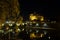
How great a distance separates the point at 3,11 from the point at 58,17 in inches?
214

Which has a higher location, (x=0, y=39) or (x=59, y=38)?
(x=59, y=38)

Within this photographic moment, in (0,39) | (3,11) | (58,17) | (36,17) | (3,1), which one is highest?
(58,17)

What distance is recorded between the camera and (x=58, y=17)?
65.6 inches

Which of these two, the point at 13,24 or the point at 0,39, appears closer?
the point at 0,39

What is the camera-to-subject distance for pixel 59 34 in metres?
1.63

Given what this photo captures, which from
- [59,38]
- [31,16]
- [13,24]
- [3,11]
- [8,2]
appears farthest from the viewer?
[31,16]

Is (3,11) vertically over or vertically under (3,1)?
under

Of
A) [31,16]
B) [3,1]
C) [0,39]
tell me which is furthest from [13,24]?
[31,16]

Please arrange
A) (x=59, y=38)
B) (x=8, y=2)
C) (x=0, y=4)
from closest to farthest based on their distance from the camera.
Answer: (x=59, y=38), (x=0, y=4), (x=8, y=2)

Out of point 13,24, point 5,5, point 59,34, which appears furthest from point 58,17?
point 13,24

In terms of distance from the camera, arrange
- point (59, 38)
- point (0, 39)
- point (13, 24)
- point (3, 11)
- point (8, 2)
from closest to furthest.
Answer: point (59, 38) < point (0, 39) < point (3, 11) < point (8, 2) < point (13, 24)

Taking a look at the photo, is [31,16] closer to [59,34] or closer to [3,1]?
[3,1]

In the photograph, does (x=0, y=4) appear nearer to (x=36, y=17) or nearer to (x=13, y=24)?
(x=13, y=24)

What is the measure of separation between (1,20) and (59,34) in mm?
5144
